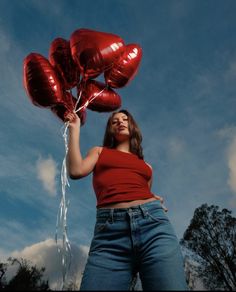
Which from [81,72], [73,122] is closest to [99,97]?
[81,72]

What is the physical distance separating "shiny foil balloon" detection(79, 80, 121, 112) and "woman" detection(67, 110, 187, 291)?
3.33 ft

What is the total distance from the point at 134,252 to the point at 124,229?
0.13 m

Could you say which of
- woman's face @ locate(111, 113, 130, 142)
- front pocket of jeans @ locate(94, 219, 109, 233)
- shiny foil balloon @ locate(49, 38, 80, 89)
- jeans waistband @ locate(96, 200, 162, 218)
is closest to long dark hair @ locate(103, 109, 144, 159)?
woman's face @ locate(111, 113, 130, 142)

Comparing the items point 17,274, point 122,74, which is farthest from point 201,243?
point 17,274

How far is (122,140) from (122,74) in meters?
1.18

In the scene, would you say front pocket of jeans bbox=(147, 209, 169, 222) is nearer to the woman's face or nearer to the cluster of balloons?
the woman's face

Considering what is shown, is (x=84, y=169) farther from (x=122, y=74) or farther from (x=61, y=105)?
(x=122, y=74)

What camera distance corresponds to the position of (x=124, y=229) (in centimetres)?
177

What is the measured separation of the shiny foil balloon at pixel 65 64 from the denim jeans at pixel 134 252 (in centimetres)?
175

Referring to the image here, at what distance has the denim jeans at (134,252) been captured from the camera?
163cm

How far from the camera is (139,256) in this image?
1.73 meters

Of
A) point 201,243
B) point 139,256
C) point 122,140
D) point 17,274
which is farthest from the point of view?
point 17,274

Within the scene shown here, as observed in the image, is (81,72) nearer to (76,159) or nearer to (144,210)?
(76,159)

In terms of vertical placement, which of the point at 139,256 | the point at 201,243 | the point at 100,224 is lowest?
the point at 139,256
